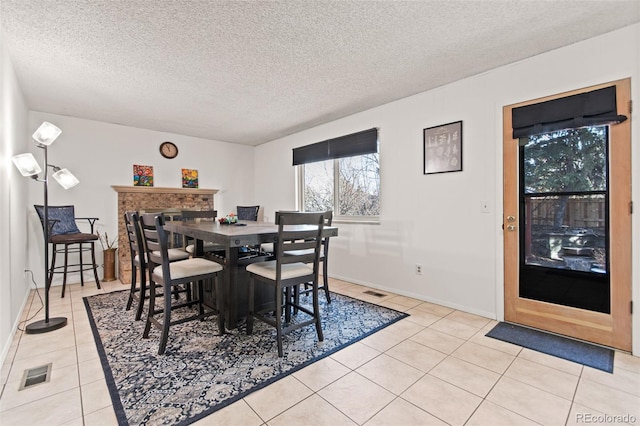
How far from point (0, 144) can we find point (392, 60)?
317cm

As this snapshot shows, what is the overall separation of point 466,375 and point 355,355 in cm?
75

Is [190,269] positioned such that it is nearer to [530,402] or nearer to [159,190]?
[530,402]

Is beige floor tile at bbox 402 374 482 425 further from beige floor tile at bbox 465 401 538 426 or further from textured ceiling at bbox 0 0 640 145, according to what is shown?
textured ceiling at bbox 0 0 640 145

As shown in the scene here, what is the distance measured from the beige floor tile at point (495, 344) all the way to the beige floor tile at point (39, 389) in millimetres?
2894

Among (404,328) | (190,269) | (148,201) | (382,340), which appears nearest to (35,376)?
(190,269)

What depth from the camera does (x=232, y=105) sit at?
12.8 ft

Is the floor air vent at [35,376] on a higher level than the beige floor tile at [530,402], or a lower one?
higher

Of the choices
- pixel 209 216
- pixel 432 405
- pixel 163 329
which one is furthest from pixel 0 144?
pixel 432 405

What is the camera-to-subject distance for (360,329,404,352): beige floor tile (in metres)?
2.36

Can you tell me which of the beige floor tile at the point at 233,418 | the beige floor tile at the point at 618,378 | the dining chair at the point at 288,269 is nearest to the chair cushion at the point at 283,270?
the dining chair at the point at 288,269

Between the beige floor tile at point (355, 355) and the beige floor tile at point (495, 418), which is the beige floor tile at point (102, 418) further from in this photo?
the beige floor tile at point (495, 418)

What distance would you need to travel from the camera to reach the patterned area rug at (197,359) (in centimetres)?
166

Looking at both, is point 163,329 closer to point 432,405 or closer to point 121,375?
point 121,375

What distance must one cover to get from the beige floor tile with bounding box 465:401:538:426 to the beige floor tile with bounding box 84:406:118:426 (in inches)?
71.8
